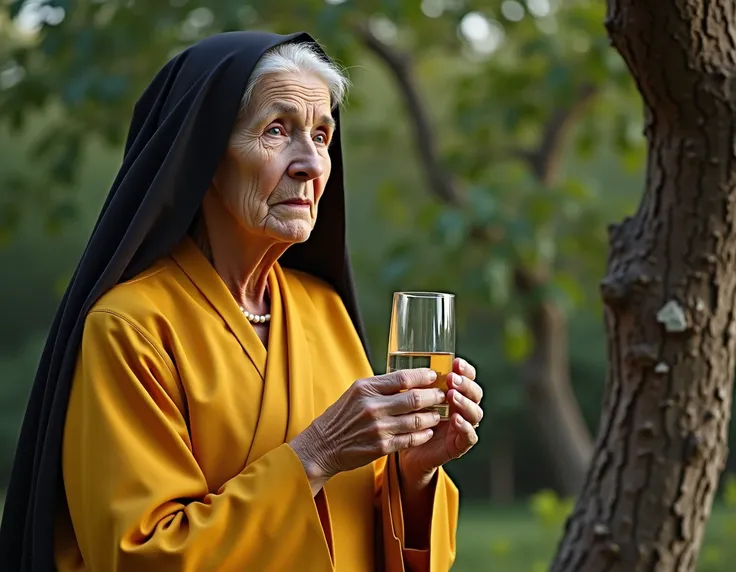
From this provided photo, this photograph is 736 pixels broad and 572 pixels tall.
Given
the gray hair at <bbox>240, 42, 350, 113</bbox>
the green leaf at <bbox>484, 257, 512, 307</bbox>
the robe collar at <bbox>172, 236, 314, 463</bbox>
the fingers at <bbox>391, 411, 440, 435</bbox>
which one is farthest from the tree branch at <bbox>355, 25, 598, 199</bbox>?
the fingers at <bbox>391, 411, 440, 435</bbox>

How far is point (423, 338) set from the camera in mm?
2225

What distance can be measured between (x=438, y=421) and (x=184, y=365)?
0.54 metres

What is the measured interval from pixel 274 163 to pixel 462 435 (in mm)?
706

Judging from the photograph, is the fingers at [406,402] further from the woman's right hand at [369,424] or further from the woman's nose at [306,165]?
the woman's nose at [306,165]

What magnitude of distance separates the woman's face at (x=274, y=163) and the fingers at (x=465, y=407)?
479mm

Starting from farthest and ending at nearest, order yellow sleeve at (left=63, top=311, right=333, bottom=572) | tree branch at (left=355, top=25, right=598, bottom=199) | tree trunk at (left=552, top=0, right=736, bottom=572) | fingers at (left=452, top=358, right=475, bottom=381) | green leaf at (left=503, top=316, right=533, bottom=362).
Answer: tree branch at (left=355, top=25, right=598, bottom=199) < green leaf at (left=503, top=316, right=533, bottom=362) < tree trunk at (left=552, top=0, right=736, bottom=572) < fingers at (left=452, top=358, right=475, bottom=381) < yellow sleeve at (left=63, top=311, right=333, bottom=572)

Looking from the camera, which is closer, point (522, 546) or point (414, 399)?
point (414, 399)

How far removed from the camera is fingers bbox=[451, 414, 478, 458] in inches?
89.3

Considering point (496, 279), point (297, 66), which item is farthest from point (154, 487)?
point (496, 279)

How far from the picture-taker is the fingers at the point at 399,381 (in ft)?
7.10

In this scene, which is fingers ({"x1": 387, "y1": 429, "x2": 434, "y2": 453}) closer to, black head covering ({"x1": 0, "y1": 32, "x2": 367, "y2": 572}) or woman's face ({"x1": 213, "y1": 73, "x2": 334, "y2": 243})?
woman's face ({"x1": 213, "y1": 73, "x2": 334, "y2": 243})

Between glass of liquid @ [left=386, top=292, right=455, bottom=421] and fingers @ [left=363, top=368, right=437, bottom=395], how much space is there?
0.13 feet

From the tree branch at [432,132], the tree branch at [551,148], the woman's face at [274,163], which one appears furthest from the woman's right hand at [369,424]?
the tree branch at [551,148]

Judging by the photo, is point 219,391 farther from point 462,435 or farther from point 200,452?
point 462,435
